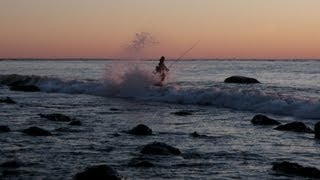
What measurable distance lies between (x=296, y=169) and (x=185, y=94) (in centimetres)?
2491

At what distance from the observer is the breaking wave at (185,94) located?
2778cm

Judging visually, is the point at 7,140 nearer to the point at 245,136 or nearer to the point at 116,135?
the point at 116,135

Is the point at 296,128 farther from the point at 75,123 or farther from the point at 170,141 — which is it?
the point at 75,123

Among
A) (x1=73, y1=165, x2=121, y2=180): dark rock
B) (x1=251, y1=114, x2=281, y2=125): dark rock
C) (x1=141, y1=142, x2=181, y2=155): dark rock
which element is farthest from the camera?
(x1=251, y1=114, x2=281, y2=125): dark rock

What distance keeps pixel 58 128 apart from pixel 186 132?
4500 mm

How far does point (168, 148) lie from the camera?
14.4 meters

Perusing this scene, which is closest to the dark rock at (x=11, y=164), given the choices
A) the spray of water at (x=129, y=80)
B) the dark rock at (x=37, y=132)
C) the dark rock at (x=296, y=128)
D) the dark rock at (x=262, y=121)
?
the dark rock at (x=37, y=132)

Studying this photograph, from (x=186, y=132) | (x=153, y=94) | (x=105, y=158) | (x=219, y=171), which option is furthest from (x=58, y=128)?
(x=153, y=94)

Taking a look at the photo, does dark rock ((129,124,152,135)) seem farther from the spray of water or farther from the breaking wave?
the spray of water

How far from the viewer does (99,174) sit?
10695 millimetres

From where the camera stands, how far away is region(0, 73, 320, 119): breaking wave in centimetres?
2778

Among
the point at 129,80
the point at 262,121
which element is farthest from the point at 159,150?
the point at 129,80

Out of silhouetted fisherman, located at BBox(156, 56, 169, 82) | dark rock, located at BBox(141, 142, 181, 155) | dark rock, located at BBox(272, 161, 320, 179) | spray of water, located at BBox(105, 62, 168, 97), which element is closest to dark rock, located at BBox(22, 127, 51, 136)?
dark rock, located at BBox(141, 142, 181, 155)

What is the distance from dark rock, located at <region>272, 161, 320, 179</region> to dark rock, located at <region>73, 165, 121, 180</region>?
386 cm
